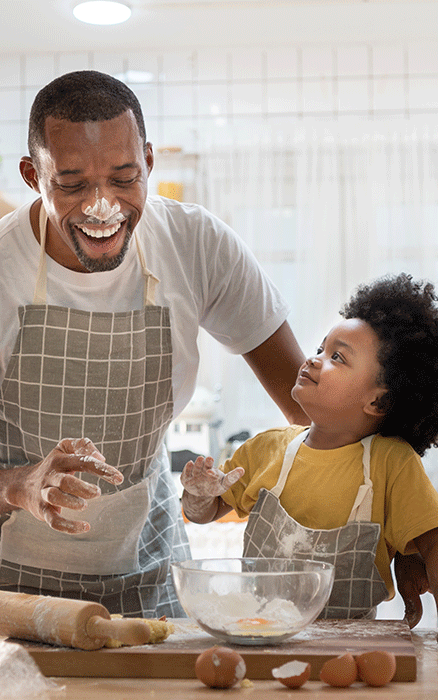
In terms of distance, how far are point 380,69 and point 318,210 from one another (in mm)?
784

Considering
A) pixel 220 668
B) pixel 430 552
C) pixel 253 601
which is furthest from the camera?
pixel 430 552

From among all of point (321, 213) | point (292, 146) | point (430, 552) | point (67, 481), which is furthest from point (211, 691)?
point (292, 146)

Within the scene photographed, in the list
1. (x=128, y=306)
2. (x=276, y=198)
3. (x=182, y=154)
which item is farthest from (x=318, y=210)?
(x=128, y=306)

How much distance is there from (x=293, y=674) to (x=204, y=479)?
15.9 inches

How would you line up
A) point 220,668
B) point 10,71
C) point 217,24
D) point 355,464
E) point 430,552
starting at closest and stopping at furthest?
point 220,668 < point 430,552 < point 355,464 < point 217,24 < point 10,71

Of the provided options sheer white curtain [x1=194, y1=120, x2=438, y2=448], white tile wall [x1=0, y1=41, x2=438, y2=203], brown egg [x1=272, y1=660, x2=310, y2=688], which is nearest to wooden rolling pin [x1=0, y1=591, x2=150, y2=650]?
brown egg [x1=272, y1=660, x2=310, y2=688]

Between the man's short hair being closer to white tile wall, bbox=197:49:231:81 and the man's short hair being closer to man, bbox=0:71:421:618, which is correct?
man, bbox=0:71:421:618

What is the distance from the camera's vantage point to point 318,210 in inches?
150

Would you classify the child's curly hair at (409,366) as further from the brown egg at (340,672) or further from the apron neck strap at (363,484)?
the brown egg at (340,672)

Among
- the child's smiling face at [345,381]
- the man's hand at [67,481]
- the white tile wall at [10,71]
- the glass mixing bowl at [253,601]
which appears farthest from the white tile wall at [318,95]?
the glass mixing bowl at [253,601]

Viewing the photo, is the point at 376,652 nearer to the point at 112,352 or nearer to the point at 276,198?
the point at 112,352

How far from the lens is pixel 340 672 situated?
74cm

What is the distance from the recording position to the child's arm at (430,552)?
104 cm

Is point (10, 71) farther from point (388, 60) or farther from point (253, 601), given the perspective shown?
point (253, 601)
